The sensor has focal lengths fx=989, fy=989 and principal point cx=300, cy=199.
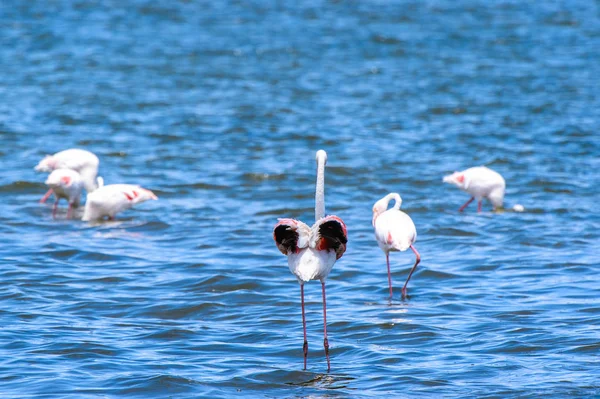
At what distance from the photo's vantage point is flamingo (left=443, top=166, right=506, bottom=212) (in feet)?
39.6

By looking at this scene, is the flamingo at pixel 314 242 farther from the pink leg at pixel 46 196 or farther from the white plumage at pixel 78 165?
the pink leg at pixel 46 196

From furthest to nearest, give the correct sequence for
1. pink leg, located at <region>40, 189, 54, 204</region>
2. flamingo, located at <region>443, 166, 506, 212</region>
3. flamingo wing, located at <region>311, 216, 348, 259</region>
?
pink leg, located at <region>40, 189, 54, 204</region> → flamingo, located at <region>443, 166, 506, 212</region> → flamingo wing, located at <region>311, 216, 348, 259</region>

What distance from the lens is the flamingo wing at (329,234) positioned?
621 cm

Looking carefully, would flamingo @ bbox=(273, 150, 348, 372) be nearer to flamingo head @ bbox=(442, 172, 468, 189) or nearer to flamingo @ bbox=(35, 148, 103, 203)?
flamingo head @ bbox=(442, 172, 468, 189)

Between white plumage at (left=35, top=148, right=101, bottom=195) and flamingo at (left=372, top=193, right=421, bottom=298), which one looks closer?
flamingo at (left=372, top=193, right=421, bottom=298)

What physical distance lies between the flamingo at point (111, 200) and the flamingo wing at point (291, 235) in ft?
17.4

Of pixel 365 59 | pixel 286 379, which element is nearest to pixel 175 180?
pixel 286 379

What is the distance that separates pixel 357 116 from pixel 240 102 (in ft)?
7.66

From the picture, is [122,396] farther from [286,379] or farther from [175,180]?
[175,180]

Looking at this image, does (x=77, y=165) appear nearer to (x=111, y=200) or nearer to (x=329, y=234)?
(x=111, y=200)

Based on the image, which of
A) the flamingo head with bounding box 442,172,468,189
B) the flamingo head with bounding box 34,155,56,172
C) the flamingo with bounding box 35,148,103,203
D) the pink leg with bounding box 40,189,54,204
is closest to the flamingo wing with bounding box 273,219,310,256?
the flamingo head with bounding box 442,172,468,189

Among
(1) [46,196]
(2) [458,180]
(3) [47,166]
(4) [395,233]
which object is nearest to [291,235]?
(4) [395,233]

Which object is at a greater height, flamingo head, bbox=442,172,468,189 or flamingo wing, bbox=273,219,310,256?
flamingo wing, bbox=273,219,310,256

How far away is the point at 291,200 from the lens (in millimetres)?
12445
